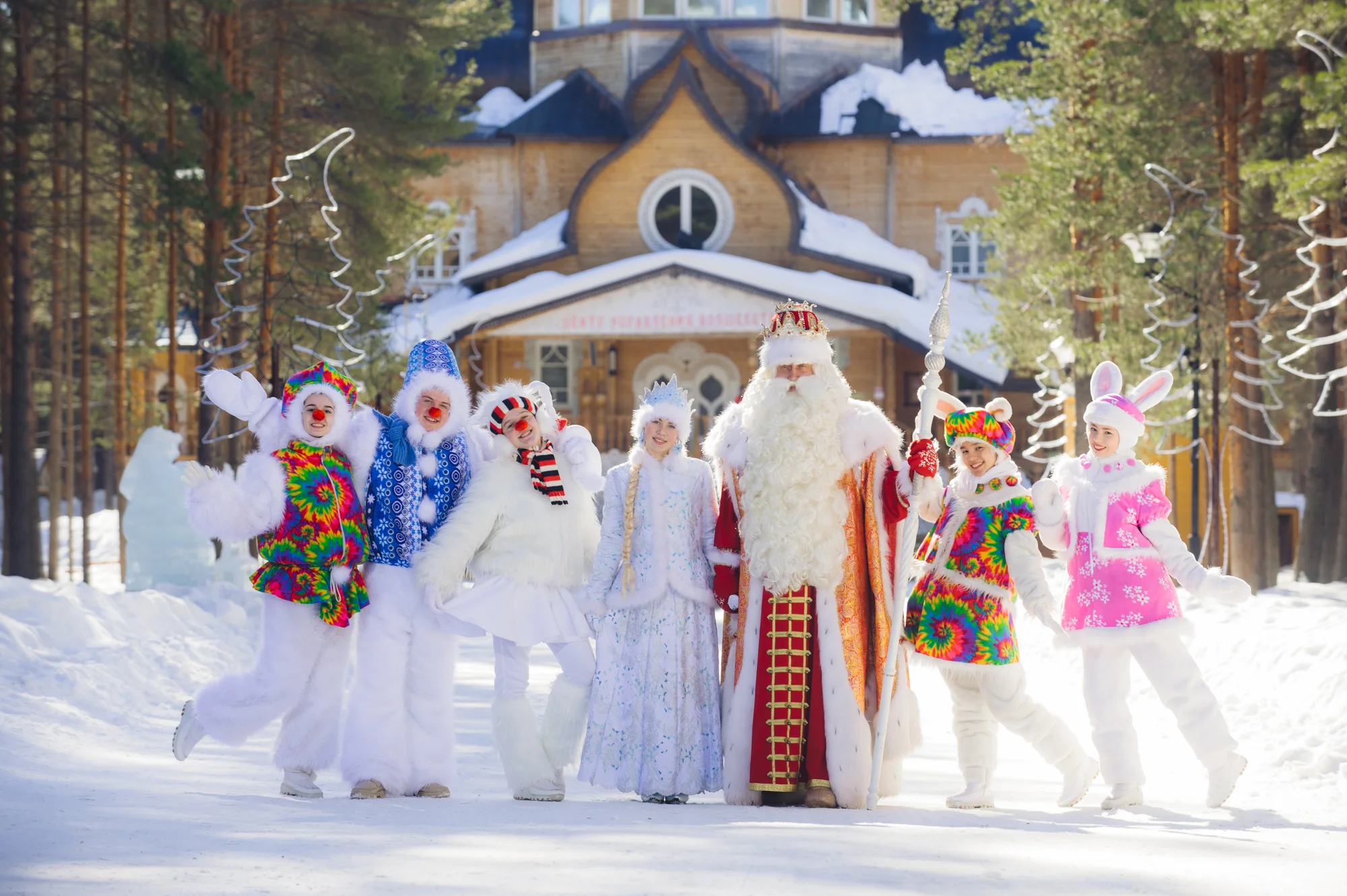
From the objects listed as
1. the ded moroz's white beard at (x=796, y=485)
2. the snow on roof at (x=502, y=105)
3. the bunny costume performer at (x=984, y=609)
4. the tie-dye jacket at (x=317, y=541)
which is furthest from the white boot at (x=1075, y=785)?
the snow on roof at (x=502, y=105)

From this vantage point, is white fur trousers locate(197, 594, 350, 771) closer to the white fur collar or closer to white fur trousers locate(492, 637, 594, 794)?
white fur trousers locate(492, 637, 594, 794)

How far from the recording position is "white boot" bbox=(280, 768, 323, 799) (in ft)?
24.4

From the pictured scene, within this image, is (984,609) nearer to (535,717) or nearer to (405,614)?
(535,717)

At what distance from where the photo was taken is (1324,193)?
14016 millimetres

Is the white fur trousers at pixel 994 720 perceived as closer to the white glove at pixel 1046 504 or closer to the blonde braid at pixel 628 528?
the white glove at pixel 1046 504

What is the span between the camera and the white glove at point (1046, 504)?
310 inches

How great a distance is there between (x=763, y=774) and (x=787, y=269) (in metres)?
23.7

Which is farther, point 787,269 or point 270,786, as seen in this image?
point 787,269

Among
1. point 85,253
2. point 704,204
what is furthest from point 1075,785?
point 704,204

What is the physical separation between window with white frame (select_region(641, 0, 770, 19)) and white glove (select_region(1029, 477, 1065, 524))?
29.4m

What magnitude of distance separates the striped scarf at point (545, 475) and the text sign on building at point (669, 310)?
72.3ft

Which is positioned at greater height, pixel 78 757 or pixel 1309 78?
pixel 1309 78

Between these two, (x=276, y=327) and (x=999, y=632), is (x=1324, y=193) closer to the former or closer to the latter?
(x=999, y=632)

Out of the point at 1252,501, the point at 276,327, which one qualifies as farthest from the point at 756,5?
the point at 1252,501
